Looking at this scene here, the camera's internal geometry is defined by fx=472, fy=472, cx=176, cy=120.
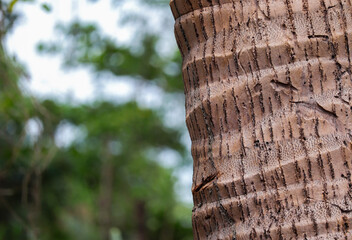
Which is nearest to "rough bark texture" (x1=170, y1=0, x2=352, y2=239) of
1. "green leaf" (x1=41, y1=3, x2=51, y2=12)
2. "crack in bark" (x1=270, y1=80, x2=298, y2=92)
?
"crack in bark" (x1=270, y1=80, x2=298, y2=92)

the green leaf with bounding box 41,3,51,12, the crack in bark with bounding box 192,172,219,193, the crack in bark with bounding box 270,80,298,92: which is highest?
the green leaf with bounding box 41,3,51,12

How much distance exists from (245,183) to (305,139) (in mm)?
170

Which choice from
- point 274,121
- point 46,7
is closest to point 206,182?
point 274,121

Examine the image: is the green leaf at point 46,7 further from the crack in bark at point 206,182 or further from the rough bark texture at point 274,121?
the crack in bark at point 206,182

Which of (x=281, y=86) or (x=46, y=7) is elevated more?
(x=46, y=7)

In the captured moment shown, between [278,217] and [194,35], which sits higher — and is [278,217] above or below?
below

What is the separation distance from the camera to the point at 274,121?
1102mm

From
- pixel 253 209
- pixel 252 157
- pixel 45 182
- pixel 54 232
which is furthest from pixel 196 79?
pixel 54 232

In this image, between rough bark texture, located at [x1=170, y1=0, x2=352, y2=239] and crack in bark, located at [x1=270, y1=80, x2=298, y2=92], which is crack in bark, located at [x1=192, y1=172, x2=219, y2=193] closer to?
rough bark texture, located at [x1=170, y1=0, x2=352, y2=239]

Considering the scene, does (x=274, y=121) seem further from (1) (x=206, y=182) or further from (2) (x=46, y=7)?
(2) (x=46, y=7)

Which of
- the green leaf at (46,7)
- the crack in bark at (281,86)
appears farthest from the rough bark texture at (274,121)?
the green leaf at (46,7)

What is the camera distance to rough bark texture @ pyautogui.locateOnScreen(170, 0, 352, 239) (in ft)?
3.45

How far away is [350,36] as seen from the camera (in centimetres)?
114

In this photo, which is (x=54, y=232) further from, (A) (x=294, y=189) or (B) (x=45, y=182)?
(A) (x=294, y=189)
